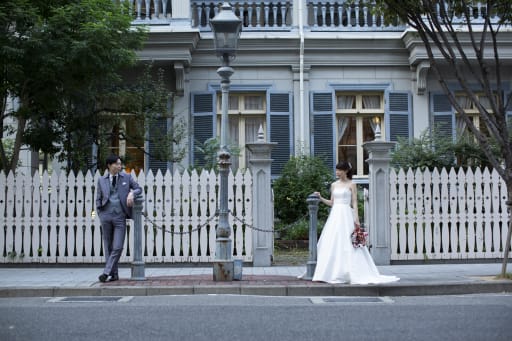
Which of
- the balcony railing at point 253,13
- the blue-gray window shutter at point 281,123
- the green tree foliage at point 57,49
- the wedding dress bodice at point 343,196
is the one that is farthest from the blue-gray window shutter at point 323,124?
the wedding dress bodice at point 343,196

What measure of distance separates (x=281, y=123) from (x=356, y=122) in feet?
6.26

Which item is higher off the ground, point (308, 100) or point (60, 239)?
point (308, 100)

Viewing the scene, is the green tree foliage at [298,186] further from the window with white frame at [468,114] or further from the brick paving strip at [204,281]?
the brick paving strip at [204,281]

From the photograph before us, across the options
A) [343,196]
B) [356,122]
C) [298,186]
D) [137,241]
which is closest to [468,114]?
[356,122]

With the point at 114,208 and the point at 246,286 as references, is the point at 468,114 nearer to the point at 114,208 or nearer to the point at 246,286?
the point at 246,286

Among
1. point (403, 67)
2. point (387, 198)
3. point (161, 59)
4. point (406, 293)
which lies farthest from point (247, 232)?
point (403, 67)

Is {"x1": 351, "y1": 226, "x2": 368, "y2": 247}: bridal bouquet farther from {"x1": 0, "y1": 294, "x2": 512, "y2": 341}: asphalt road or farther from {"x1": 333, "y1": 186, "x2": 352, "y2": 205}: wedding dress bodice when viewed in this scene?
{"x1": 0, "y1": 294, "x2": 512, "y2": 341}: asphalt road

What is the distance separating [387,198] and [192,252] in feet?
11.5

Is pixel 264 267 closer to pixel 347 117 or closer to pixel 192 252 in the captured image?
pixel 192 252

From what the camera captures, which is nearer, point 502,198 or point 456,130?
point 502,198

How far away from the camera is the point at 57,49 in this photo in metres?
12.6

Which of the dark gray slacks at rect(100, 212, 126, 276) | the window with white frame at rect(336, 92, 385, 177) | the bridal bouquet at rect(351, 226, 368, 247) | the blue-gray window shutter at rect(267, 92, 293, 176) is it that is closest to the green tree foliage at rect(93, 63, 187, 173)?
the blue-gray window shutter at rect(267, 92, 293, 176)

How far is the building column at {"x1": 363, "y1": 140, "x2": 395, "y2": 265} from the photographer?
41.2 ft

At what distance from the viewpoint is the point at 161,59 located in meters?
17.0
